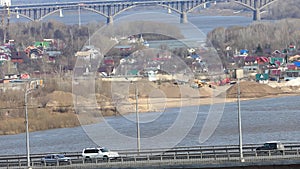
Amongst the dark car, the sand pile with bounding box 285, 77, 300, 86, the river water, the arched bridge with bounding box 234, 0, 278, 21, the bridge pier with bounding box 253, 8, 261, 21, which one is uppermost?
the arched bridge with bounding box 234, 0, 278, 21

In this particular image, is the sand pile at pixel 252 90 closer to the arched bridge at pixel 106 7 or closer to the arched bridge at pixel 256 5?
the arched bridge at pixel 106 7

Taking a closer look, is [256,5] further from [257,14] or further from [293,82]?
[293,82]

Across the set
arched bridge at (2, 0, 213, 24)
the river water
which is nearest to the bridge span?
arched bridge at (2, 0, 213, 24)

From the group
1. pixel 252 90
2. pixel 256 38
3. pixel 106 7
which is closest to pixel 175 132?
pixel 252 90

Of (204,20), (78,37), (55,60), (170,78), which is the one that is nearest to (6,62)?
(55,60)

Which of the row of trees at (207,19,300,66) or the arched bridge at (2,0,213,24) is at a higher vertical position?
the arched bridge at (2,0,213,24)

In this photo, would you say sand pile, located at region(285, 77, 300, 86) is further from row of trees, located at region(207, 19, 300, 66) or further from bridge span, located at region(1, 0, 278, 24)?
bridge span, located at region(1, 0, 278, 24)
